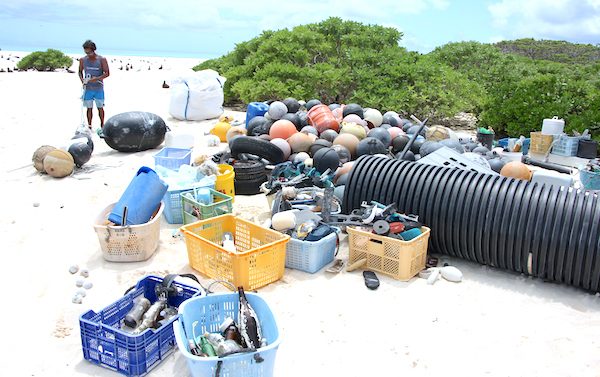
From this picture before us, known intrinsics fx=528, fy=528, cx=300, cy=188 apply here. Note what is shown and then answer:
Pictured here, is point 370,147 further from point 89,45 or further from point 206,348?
point 89,45

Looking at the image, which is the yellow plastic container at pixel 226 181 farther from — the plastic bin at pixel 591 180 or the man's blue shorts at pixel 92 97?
the plastic bin at pixel 591 180

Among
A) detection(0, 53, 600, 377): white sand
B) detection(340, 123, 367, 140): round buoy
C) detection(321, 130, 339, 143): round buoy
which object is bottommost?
detection(0, 53, 600, 377): white sand

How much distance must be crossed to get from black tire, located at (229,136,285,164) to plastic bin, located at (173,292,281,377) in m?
3.82

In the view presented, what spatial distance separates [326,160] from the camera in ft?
22.6

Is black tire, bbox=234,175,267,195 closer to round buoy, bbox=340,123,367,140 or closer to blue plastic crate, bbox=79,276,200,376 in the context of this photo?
round buoy, bbox=340,123,367,140

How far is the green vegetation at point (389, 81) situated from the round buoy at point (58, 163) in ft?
20.6

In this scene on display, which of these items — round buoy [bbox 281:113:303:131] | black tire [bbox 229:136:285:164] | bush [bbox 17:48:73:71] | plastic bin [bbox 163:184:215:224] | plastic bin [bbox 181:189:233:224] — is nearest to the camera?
plastic bin [bbox 181:189:233:224]

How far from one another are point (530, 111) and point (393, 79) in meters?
3.32

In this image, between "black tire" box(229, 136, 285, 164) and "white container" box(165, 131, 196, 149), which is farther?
"white container" box(165, 131, 196, 149)

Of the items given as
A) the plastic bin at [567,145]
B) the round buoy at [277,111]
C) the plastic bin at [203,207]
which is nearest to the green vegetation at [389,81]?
the plastic bin at [567,145]

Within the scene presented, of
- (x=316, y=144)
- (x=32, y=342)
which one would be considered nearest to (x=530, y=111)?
(x=316, y=144)

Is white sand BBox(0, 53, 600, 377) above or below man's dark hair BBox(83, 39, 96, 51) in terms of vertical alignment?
below

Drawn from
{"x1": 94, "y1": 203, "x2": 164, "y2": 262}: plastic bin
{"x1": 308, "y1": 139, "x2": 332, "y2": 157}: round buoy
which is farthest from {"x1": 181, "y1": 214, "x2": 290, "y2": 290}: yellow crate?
{"x1": 308, "y1": 139, "x2": 332, "y2": 157}: round buoy

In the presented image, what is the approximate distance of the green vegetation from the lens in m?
11.1
